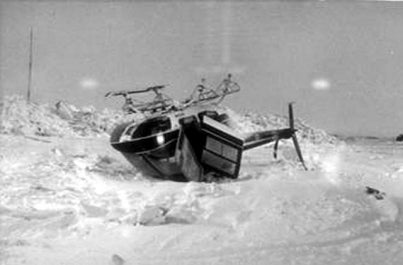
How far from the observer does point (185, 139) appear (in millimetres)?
5418

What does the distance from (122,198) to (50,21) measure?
1691 millimetres

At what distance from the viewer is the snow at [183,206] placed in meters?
2.97

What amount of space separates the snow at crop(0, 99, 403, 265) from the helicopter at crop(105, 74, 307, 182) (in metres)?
0.21

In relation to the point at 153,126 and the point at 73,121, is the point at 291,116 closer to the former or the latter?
the point at 153,126

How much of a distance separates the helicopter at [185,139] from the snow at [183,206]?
0.21 m

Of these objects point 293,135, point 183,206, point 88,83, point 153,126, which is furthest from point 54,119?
point 293,135

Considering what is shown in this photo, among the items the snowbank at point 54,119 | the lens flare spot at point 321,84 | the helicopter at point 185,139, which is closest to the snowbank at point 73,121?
the snowbank at point 54,119

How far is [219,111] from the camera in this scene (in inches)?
198

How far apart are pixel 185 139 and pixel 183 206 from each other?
6.06ft

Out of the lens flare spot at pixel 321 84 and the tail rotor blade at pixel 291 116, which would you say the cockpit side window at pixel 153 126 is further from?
the lens flare spot at pixel 321 84

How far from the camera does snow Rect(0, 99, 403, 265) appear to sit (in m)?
2.97

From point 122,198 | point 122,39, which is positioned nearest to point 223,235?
point 122,198

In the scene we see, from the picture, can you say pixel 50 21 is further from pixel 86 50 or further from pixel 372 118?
pixel 372 118

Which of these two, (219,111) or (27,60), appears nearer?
(27,60)
